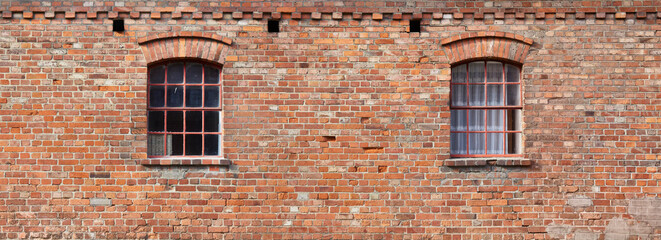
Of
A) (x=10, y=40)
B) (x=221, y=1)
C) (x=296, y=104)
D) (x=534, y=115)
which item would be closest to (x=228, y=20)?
(x=221, y=1)

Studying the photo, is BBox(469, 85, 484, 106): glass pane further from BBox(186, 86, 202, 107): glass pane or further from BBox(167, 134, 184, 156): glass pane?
BBox(167, 134, 184, 156): glass pane

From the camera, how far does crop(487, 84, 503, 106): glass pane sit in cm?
757

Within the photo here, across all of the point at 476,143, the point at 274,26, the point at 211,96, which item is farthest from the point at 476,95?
the point at 211,96

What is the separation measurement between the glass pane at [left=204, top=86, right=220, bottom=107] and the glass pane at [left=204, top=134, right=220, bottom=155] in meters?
0.41

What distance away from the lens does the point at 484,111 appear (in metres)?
7.56

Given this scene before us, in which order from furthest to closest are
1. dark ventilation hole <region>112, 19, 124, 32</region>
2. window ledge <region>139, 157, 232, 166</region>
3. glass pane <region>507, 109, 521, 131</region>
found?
glass pane <region>507, 109, 521, 131</region> → dark ventilation hole <region>112, 19, 124, 32</region> → window ledge <region>139, 157, 232, 166</region>

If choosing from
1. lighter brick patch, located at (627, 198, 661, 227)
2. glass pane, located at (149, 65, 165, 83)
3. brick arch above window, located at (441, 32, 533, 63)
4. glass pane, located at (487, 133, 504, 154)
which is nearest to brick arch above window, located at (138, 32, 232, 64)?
glass pane, located at (149, 65, 165, 83)

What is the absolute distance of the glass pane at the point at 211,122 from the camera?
7.44 metres

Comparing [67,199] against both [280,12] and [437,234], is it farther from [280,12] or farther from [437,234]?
[437,234]

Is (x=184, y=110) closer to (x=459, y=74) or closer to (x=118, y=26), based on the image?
(x=118, y=26)

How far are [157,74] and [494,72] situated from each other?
4.47 metres

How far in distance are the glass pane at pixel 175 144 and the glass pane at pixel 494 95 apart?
13.5 ft

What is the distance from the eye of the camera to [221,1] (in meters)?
7.36

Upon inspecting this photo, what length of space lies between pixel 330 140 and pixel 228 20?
80.8 inches
